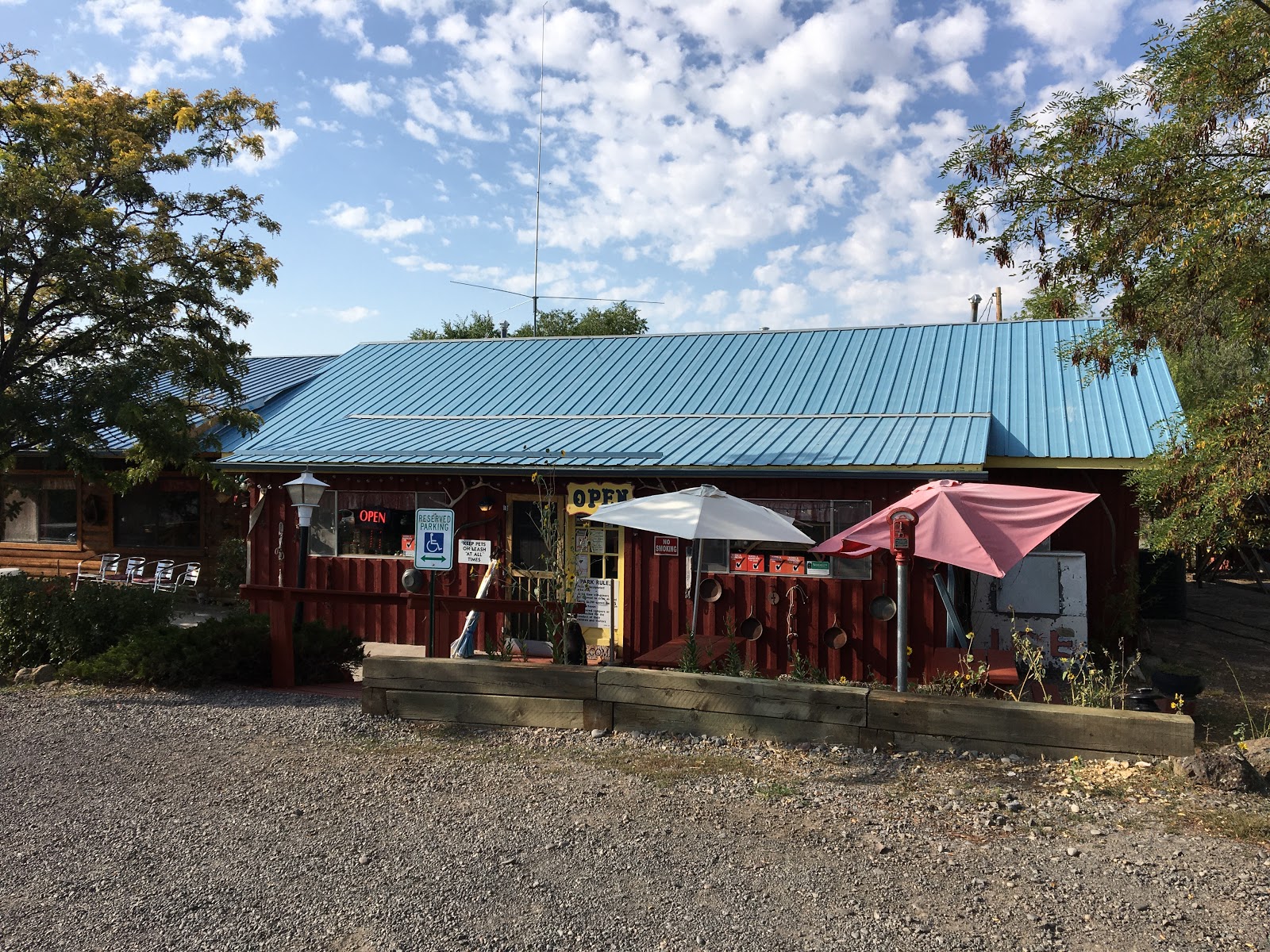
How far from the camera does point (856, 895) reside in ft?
14.8

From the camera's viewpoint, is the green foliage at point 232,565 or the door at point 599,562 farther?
the green foliage at point 232,565

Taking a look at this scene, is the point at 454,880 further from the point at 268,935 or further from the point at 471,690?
the point at 471,690

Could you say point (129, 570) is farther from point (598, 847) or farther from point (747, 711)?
point (598, 847)

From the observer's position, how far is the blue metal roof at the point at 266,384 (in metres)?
15.7

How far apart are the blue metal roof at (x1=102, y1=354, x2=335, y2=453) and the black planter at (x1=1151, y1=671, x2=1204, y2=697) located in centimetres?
1208

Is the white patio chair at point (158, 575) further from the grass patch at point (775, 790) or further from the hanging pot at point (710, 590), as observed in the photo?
the grass patch at point (775, 790)

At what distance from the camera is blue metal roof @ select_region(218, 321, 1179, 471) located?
459 inches

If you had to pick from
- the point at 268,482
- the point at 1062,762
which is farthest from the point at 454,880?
the point at 268,482

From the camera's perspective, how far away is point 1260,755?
6164 mm

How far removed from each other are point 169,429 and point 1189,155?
10167mm

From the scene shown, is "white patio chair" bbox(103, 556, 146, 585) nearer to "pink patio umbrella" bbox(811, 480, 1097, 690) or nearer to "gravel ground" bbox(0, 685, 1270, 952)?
"gravel ground" bbox(0, 685, 1270, 952)

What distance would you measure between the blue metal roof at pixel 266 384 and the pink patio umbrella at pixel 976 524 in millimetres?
10278

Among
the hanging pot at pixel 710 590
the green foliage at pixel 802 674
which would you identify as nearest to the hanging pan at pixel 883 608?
the green foliage at pixel 802 674

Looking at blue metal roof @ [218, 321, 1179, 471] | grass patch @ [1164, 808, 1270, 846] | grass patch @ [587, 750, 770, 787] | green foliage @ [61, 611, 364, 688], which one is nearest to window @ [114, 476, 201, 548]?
blue metal roof @ [218, 321, 1179, 471]
